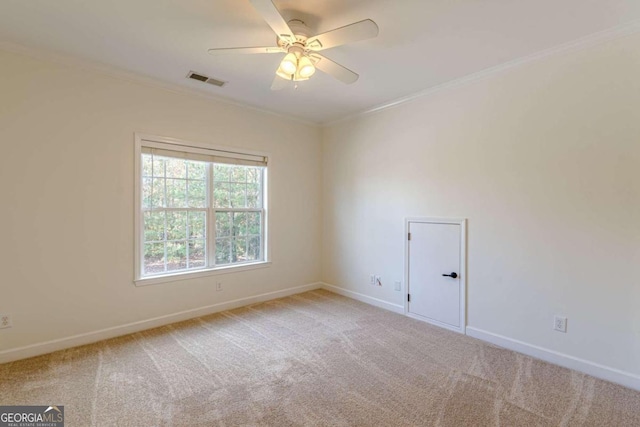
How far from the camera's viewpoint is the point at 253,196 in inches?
173

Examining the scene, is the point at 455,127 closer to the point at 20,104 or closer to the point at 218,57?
the point at 218,57

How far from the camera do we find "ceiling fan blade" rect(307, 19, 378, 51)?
1884mm

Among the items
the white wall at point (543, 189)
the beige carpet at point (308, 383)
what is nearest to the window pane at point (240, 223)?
the beige carpet at point (308, 383)

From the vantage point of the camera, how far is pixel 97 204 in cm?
309

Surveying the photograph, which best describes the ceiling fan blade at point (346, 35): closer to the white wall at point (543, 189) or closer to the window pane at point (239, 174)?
the white wall at point (543, 189)

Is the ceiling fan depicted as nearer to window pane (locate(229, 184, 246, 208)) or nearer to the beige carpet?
window pane (locate(229, 184, 246, 208))

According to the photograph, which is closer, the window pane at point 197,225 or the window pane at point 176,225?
the window pane at point 176,225

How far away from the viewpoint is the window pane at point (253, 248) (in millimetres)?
4375

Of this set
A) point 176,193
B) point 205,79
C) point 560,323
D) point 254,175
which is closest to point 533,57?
point 560,323

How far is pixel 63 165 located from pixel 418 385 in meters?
3.75

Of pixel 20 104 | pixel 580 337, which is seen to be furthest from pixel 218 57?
pixel 580 337

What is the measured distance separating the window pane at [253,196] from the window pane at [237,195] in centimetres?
8

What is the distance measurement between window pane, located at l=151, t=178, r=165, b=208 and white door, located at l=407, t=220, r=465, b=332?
304 cm

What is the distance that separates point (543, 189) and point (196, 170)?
149 inches
